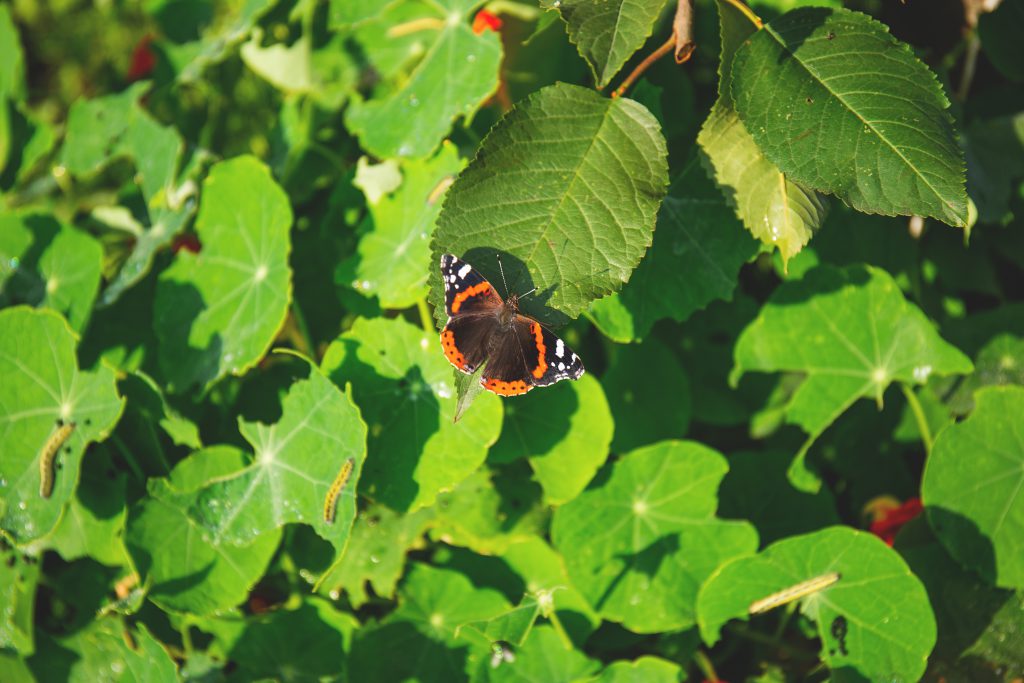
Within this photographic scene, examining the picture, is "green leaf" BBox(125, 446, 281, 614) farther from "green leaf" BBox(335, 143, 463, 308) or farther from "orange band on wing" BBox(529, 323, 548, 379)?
"orange band on wing" BBox(529, 323, 548, 379)

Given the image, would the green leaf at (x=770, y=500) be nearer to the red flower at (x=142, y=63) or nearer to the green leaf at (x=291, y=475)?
the green leaf at (x=291, y=475)

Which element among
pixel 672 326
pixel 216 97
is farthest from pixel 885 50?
pixel 216 97

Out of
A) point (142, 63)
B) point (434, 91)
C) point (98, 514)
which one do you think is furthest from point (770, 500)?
point (142, 63)

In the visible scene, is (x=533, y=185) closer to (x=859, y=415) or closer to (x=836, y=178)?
(x=836, y=178)

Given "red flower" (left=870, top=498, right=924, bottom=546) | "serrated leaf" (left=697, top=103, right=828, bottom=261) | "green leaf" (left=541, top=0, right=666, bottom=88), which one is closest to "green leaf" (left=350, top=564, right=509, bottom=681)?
"red flower" (left=870, top=498, right=924, bottom=546)

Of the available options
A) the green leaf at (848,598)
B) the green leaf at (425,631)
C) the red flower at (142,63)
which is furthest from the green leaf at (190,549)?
the red flower at (142,63)
